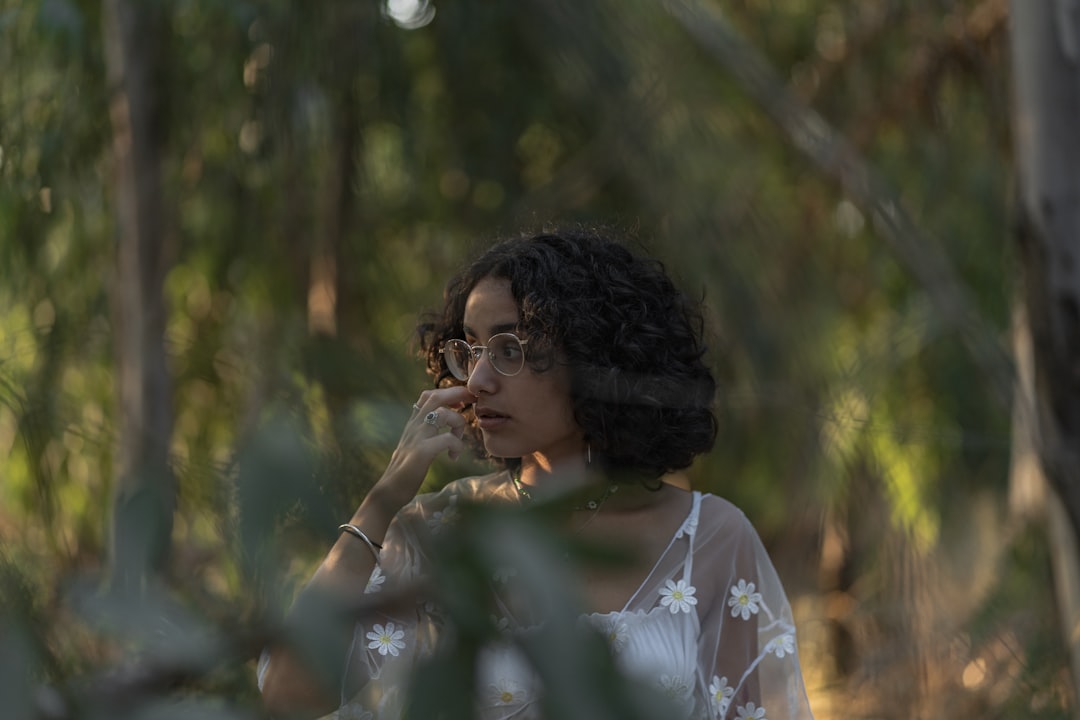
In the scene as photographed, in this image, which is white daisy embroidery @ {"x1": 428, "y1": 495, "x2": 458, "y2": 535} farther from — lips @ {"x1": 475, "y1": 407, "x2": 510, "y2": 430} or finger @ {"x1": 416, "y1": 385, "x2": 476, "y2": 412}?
lips @ {"x1": 475, "y1": 407, "x2": 510, "y2": 430}

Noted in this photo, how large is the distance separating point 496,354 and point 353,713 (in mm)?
642

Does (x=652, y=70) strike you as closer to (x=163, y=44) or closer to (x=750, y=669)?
(x=750, y=669)

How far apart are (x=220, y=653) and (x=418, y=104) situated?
6.90 ft

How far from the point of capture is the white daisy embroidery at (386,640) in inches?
23.6

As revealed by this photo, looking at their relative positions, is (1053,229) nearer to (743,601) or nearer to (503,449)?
(743,601)

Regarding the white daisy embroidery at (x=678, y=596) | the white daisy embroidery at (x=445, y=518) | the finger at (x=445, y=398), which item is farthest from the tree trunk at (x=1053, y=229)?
the white daisy embroidery at (x=445, y=518)

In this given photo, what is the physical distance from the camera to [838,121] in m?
3.92

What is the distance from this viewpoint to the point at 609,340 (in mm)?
1290

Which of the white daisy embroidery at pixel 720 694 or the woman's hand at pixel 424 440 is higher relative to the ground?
the woman's hand at pixel 424 440

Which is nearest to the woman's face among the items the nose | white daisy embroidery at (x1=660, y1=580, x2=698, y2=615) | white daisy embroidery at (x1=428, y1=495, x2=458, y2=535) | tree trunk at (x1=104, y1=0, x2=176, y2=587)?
the nose

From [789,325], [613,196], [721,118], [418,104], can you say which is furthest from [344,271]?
[789,325]

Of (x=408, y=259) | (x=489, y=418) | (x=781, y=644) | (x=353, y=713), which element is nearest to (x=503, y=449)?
(x=489, y=418)

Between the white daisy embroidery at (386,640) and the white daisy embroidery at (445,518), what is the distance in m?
0.09

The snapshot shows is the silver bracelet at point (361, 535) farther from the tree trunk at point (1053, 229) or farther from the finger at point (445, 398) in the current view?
the tree trunk at point (1053, 229)
